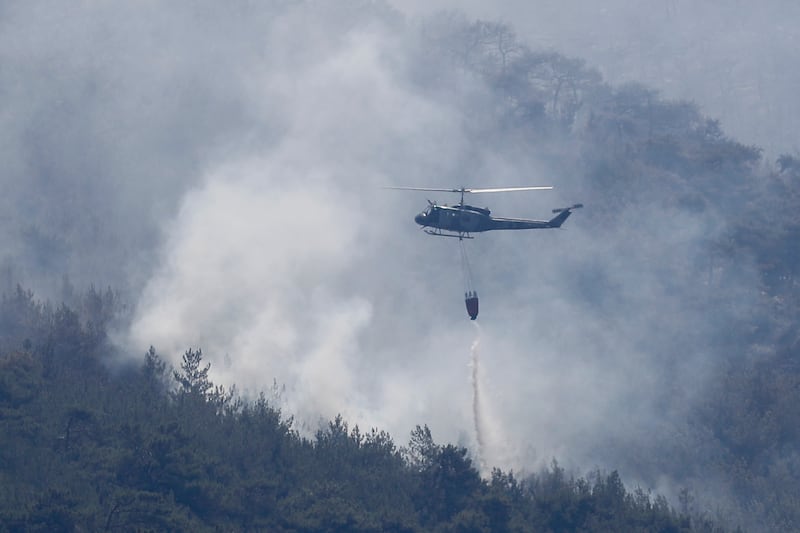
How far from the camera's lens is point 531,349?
146 meters

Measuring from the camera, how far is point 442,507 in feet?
329

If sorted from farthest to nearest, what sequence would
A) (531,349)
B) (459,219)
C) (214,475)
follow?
(531,349), (214,475), (459,219)

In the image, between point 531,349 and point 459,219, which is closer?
point 459,219

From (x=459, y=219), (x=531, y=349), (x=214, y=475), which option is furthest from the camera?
(x=531, y=349)

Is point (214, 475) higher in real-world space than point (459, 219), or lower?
lower

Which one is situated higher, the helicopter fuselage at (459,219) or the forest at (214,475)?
the helicopter fuselage at (459,219)

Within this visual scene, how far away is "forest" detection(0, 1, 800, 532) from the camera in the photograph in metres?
94.1

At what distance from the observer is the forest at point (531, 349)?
94062 millimetres

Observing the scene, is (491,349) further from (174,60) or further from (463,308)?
(174,60)

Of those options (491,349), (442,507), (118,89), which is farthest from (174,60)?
(442,507)

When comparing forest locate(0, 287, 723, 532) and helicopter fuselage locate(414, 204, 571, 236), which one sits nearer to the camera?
forest locate(0, 287, 723, 532)

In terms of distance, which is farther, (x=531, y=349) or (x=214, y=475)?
(x=531, y=349)

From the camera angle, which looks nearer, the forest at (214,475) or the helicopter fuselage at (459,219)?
the forest at (214,475)

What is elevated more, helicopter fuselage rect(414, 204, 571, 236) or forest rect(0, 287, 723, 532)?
helicopter fuselage rect(414, 204, 571, 236)
